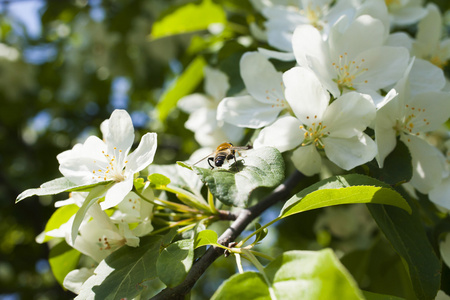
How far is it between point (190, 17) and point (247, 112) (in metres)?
1.03

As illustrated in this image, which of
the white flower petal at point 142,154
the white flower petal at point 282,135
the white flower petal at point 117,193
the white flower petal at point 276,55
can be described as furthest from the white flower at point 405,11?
the white flower petal at point 117,193

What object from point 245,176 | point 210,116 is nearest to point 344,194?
point 245,176

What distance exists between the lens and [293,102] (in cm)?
115

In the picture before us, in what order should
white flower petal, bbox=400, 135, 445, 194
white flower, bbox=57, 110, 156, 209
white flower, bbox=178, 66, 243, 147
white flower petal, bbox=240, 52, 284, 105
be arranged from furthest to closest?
white flower, bbox=178, 66, 243, 147
white flower petal, bbox=240, 52, 284, 105
white flower petal, bbox=400, 135, 445, 194
white flower, bbox=57, 110, 156, 209

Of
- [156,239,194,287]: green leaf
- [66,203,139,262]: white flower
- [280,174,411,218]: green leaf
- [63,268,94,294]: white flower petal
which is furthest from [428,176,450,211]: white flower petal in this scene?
[63,268,94,294]: white flower petal

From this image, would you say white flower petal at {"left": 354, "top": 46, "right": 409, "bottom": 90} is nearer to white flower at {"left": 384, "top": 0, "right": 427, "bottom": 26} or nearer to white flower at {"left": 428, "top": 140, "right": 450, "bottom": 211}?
white flower at {"left": 428, "top": 140, "right": 450, "bottom": 211}

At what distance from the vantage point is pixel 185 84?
2078 millimetres

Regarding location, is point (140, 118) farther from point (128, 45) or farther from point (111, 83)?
point (128, 45)

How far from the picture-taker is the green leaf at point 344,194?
0.93m

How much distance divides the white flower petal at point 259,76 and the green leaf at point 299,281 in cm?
60

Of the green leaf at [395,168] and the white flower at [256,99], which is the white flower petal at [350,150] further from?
the white flower at [256,99]

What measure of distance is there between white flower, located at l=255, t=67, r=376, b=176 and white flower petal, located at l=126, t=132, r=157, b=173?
0.91ft

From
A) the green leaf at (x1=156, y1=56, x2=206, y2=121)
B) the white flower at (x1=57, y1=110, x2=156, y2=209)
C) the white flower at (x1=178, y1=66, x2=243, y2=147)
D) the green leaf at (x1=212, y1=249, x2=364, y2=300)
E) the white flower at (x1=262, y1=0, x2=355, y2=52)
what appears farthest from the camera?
the green leaf at (x1=156, y1=56, x2=206, y2=121)

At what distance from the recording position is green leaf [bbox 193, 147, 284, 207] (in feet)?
3.04
